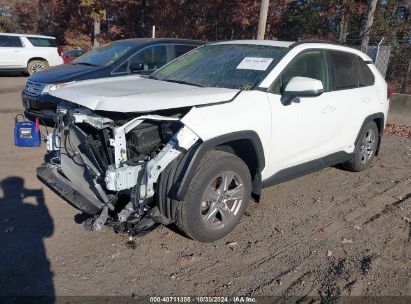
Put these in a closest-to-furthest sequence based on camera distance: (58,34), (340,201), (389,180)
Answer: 1. (340,201)
2. (389,180)
3. (58,34)

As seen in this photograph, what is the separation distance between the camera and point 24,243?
3615mm

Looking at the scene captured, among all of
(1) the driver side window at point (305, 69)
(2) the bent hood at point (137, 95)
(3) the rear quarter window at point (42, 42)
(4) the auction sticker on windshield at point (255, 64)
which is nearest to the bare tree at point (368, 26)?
(1) the driver side window at point (305, 69)

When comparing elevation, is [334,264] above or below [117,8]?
below

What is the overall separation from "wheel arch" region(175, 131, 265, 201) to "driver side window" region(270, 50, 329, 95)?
2.00 ft

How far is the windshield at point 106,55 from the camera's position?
7957 millimetres

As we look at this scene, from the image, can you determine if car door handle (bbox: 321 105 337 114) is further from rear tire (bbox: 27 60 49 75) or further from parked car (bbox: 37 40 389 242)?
rear tire (bbox: 27 60 49 75)

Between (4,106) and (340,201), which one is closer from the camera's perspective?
(340,201)

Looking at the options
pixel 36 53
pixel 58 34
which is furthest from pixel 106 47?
pixel 58 34

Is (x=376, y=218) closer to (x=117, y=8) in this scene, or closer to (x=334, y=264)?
(x=334, y=264)

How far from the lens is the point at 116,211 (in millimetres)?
3525

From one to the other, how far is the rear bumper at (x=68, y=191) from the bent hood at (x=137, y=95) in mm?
786

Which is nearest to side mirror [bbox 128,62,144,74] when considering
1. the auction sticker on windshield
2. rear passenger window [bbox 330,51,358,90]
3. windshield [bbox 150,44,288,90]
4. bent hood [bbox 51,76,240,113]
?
windshield [bbox 150,44,288,90]

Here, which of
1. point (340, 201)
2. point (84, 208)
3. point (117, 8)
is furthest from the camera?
point (117, 8)

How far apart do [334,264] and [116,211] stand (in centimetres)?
196
